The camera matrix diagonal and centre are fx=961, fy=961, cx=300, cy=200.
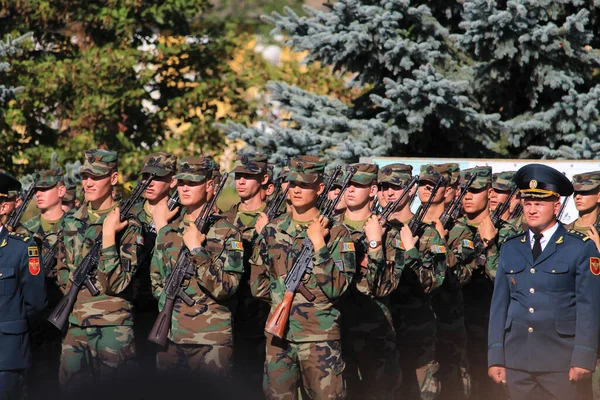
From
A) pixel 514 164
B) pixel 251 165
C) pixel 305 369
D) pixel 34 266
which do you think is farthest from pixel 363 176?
pixel 514 164

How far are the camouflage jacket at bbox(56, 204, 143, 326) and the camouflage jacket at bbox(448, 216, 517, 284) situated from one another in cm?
283

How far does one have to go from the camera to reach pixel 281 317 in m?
6.59

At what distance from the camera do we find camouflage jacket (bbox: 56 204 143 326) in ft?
23.1

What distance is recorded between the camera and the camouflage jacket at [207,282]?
6.84 metres

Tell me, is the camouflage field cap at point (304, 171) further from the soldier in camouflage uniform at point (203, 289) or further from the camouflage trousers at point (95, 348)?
the camouflage trousers at point (95, 348)

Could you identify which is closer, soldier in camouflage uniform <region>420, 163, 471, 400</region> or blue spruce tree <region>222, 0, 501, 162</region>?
soldier in camouflage uniform <region>420, 163, 471, 400</region>

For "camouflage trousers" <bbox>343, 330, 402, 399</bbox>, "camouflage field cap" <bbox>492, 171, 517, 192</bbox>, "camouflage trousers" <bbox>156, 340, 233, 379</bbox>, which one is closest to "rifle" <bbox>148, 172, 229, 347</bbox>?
"camouflage trousers" <bbox>156, 340, 233, 379</bbox>

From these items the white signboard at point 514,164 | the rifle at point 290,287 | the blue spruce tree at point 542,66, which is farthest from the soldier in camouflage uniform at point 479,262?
the blue spruce tree at point 542,66

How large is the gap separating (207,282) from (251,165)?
6.26 feet

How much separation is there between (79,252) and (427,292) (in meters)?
2.84

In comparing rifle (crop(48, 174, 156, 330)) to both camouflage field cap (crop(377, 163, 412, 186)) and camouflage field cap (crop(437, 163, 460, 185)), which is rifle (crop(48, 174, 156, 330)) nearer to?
camouflage field cap (crop(377, 163, 412, 186))

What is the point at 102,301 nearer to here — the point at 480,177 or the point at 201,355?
the point at 201,355

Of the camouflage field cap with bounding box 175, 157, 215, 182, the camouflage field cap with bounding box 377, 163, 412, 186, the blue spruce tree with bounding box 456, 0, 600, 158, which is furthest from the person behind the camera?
the blue spruce tree with bounding box 456, 0, 600, 158

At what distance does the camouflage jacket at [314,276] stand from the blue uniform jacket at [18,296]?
5.34ft
